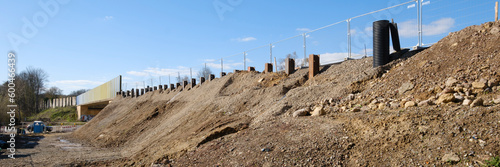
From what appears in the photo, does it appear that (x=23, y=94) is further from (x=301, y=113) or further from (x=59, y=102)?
(x=301, y=113)

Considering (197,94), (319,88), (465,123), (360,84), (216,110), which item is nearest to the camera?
(465,123)

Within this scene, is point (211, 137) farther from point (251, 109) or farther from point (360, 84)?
point (360, 84)

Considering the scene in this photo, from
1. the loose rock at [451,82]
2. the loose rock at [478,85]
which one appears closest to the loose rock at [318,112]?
the loose rock at [451,82]

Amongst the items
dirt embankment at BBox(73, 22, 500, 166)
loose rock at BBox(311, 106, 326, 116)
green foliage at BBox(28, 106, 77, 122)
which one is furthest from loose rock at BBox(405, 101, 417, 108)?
green foliage at BBox(28, 106, 77, 122)

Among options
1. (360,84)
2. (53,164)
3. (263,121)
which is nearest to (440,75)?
(360,84)

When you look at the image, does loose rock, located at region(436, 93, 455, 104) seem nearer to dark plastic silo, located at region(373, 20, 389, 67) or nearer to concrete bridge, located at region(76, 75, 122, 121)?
dark plastic silo, located at region(373, 20, 389, 67)

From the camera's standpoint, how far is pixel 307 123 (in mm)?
7395

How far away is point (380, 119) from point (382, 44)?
5047 mm

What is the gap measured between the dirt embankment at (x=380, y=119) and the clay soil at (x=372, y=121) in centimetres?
2

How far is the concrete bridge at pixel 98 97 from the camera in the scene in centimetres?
4431

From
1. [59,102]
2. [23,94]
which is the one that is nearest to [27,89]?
[23,94]

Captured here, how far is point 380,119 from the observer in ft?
20.2

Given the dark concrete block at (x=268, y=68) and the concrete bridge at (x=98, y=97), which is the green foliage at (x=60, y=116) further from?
the dark concrete block at (x=268, y=68)

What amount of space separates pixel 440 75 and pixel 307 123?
3.56m
